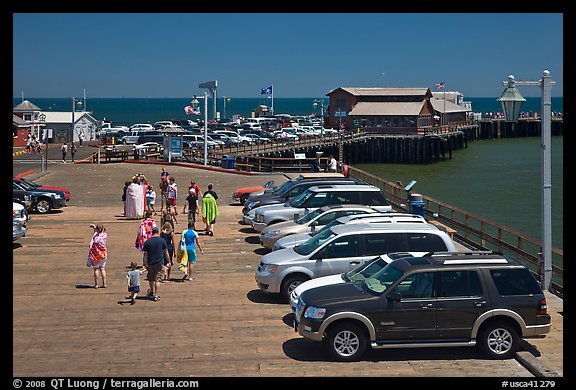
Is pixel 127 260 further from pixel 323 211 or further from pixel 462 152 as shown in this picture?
pixel 462 152

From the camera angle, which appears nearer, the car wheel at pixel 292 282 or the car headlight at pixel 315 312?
the car headlight at pixel 315 312

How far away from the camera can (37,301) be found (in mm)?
16062

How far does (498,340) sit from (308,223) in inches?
318

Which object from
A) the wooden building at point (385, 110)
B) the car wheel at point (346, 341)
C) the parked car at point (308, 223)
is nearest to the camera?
the car wheel at point (346, 341)

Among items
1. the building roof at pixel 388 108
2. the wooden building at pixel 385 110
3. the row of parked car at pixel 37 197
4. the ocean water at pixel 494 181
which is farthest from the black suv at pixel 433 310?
the building roof at pixel 388 108

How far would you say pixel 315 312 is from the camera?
1227 cm

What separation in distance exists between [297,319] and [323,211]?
7.76 m

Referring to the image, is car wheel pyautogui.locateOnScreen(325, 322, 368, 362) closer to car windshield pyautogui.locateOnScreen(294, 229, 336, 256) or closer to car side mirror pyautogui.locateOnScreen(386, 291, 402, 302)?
car side mirror pyautogui.locateOnScreen(386, 291, 402, 302)

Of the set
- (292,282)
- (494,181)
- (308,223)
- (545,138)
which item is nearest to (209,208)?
(308,223)

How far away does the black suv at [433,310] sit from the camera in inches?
480

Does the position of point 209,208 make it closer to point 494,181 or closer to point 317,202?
point 317,202

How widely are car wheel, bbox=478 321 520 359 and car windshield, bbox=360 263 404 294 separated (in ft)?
4.96

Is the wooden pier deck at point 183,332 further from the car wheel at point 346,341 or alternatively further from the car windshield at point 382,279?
the car windshield at point 382,279

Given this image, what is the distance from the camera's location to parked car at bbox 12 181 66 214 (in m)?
28.8
